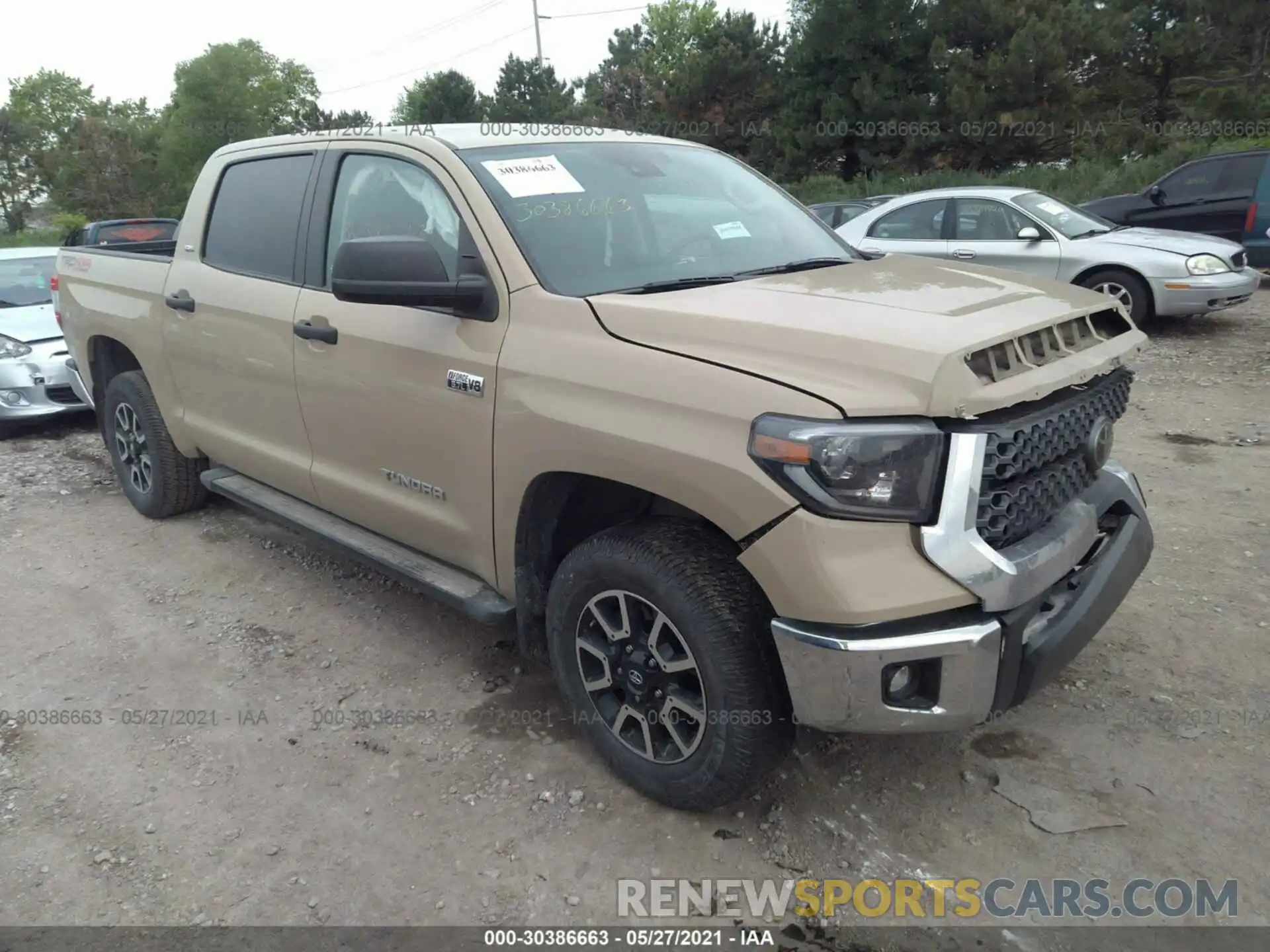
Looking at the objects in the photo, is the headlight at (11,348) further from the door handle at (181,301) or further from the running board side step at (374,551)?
the running board side step at (374,551)

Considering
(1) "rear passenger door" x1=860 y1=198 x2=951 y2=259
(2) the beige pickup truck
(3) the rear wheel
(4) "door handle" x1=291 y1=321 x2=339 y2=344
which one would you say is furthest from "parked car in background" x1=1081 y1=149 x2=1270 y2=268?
(4) "door handle" x1=291 y1=321 x2=339 y2=344

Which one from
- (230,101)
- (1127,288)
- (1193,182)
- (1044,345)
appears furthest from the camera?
(230,101)

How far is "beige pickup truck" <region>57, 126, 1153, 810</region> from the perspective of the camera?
2.21 meters

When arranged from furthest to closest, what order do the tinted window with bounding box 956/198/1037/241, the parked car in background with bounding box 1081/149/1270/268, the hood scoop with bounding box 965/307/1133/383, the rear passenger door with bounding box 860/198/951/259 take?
the parked car in background with bounding box 1081/149/1270/268 → the rear passenger door with bounding box 860/198/951/259 → the tinted window with bounding box 956/198/1037/241 → the hood scoop with bounding box 965/307/1133/383

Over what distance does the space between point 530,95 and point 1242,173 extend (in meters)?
38.6

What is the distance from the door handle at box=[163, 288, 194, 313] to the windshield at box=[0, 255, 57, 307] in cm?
463

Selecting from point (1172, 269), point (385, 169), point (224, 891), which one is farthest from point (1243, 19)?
point (224, 891)

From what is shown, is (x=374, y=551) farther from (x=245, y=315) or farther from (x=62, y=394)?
(x=62, y=394)

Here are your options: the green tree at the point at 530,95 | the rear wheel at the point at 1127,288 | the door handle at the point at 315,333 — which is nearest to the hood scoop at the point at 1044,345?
the door handle at the point at 315,333

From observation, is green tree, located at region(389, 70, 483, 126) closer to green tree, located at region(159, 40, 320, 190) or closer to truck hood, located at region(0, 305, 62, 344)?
green tree, located at region(159, 40, 320, 190)

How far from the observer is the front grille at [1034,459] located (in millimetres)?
2268

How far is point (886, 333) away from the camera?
2332 mm

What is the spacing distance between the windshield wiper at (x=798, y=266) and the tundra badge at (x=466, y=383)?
3.08ft

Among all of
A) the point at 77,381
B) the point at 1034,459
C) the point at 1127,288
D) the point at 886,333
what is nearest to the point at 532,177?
→ the point at 886,333
